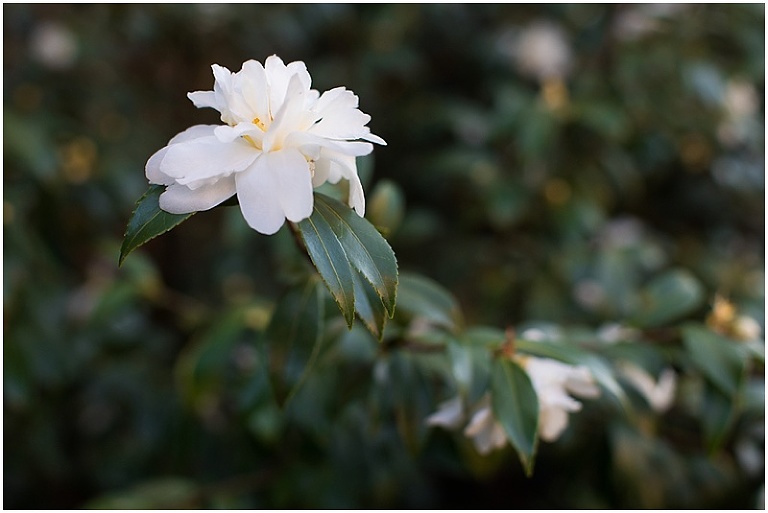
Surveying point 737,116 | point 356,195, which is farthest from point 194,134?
point 737,116

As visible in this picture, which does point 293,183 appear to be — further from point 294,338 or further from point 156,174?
point 294,338

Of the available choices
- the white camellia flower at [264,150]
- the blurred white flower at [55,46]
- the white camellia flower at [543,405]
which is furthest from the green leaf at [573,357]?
the blurred white flower at [55,46]

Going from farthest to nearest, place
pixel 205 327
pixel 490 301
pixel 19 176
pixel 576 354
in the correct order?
pixel 490 301, pixel 19 176, pixel 205 327, pixel 576 354

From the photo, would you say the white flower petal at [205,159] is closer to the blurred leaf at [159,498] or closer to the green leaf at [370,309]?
the green leaf at [370,309]

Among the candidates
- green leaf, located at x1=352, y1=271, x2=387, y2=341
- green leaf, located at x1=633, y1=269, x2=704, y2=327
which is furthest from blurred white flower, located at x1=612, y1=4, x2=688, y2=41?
green leaf, located at x1=352, y1=271, x2=387, y2=341

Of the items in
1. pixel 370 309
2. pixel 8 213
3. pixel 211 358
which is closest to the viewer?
pixel 370 309

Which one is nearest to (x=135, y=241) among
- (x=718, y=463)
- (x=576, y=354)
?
(x=576, y=354)

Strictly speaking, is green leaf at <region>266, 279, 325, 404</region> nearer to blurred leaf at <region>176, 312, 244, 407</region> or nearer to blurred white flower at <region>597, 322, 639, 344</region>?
blurred leaf at <region>176, 312, 244, 407</region>

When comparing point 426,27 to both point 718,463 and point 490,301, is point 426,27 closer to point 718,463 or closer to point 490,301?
point 490,301
